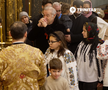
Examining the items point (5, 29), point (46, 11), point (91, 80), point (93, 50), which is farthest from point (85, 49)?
point (5, 29)

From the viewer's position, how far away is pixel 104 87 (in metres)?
3.65

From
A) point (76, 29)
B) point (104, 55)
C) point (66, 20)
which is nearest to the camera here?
point (104, 55)

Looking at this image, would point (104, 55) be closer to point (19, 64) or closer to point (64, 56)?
point (64, 56)

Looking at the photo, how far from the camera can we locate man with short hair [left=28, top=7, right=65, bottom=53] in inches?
139

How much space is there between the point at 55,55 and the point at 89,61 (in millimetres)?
700

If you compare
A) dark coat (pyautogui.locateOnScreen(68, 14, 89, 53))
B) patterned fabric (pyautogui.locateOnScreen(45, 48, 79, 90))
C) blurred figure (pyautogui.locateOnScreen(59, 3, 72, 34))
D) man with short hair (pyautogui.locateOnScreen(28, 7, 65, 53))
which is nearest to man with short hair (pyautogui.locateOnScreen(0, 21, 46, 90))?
patterned fabric (pyautogui.locateOnScreen(45, 48, 79, 90))

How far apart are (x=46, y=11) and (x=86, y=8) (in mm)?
1347

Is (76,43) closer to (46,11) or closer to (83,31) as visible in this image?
(83,31)

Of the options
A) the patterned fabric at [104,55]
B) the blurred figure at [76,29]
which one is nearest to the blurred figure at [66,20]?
the blurred figure at [76,29]

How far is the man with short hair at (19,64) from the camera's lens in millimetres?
2293

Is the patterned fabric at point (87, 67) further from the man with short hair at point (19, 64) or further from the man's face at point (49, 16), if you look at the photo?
the man with short hair at point (19, 64)

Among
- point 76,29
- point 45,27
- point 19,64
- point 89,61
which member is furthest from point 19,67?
point 76,29

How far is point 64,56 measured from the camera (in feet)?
10.7

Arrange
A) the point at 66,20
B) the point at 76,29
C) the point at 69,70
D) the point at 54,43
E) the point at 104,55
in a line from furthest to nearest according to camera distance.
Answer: the point at 76,29 → the point at 66,20 → the point at 104,55 → the point at 54,43 → the point at 69,70
